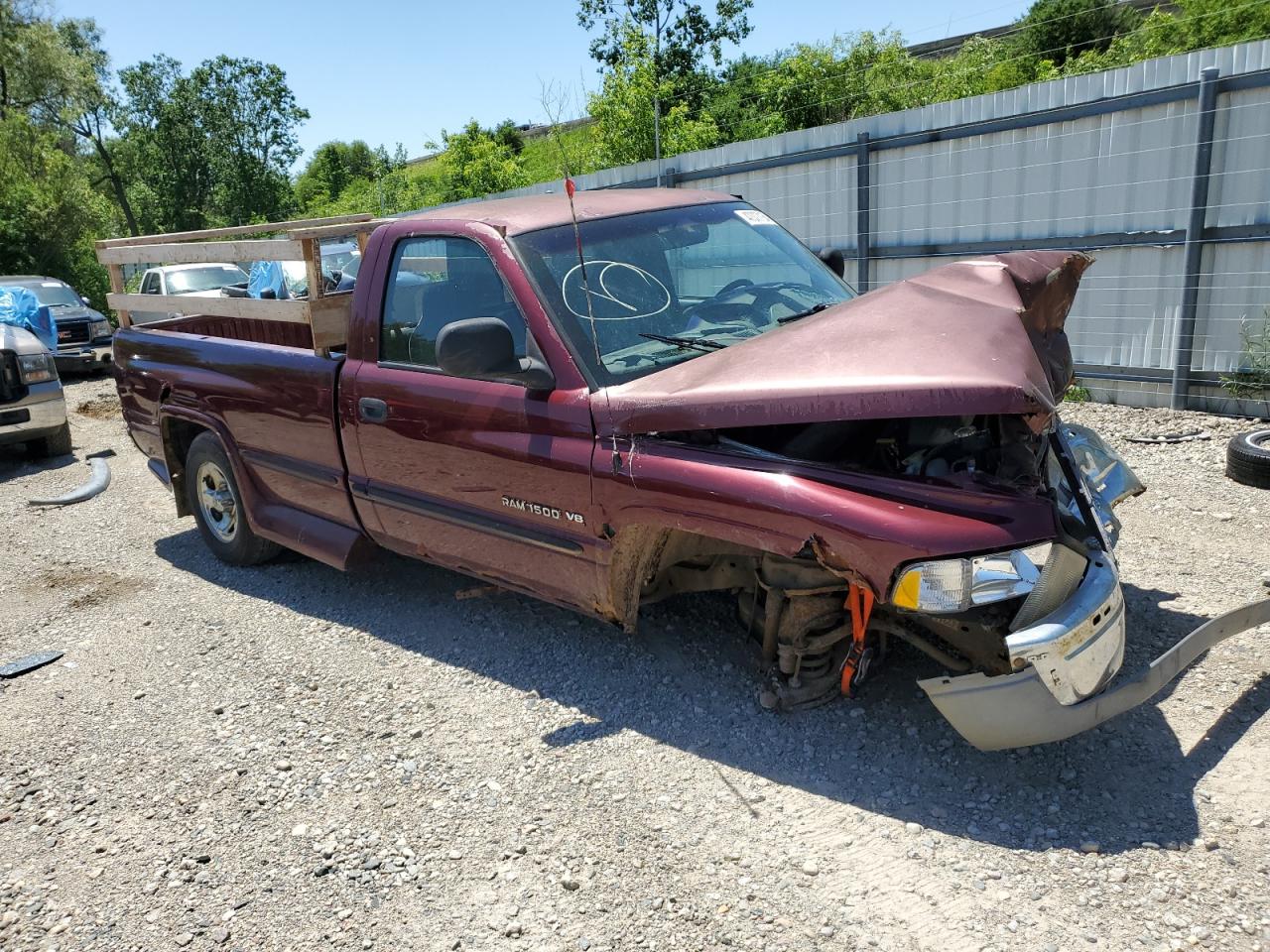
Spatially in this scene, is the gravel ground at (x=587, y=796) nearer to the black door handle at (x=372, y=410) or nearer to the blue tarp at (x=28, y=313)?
the black door handle at (x=372, y=410)

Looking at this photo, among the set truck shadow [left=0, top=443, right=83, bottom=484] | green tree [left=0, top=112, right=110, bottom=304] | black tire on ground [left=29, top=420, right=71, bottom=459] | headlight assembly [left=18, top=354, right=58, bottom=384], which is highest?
green tree [left=0, top=112, right=110, bottom=304]

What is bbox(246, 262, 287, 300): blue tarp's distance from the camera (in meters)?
7.16

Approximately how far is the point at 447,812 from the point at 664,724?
0.86 m

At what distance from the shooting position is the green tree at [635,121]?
17.6 metres

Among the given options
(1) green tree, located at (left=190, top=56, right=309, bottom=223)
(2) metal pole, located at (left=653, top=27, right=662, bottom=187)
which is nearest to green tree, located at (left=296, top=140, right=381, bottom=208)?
(1) green tree, located at (left=190, top=56, right=309, bottom=223)

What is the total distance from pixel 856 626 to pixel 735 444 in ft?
2.46

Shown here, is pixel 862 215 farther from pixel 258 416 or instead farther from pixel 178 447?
pixel 178 447

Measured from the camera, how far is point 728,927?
2.58m

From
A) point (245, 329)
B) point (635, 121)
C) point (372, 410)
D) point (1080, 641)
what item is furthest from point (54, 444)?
point (635, 121)

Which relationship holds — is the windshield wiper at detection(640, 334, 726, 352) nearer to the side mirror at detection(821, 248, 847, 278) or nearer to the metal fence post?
the side mirror at detection(821, 248, 847, 278)

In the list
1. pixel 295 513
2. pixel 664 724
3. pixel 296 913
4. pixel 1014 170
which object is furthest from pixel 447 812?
pixel 1014 170

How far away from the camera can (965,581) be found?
278 cm

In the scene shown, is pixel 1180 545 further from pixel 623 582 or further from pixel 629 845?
pixel 629 845

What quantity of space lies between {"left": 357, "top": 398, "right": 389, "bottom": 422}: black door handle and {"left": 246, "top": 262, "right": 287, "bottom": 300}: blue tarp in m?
3.17
